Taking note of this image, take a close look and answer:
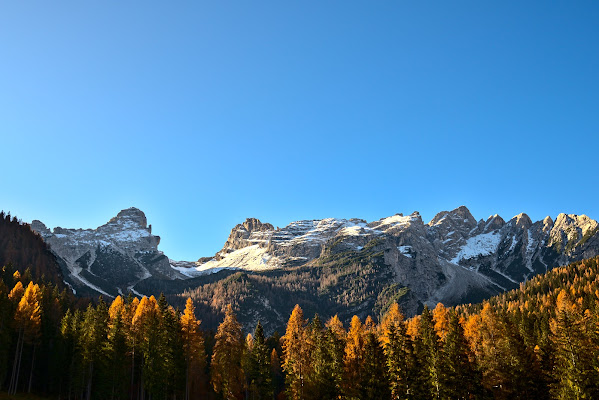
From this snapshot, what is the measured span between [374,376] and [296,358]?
14333 mm

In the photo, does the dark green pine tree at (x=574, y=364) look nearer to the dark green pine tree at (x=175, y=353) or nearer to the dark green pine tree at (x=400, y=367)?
the dark green pine tree at (x=400, y=367)

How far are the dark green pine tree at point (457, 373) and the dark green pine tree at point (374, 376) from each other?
7.74 metres

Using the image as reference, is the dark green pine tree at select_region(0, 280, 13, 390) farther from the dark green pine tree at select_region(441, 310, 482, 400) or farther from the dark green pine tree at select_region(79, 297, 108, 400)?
the dark green pine tree at select_region(441, 310, 482, 400)

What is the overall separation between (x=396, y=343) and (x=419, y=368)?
4329 mm

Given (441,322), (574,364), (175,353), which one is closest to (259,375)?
(175,353)

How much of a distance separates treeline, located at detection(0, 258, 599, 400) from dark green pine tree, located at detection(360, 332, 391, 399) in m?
0.14

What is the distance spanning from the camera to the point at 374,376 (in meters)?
66.4

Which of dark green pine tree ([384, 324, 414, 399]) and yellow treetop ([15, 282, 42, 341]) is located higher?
yellow treetop ([15, 282, 42, 341])

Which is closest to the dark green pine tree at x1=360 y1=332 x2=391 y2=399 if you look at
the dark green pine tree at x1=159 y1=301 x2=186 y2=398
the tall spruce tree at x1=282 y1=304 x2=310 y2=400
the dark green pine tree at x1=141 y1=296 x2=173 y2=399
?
the tall spruce tree at x1=282 y1=304 x2=310 y2=400

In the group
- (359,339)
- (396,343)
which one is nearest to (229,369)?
(359,339)

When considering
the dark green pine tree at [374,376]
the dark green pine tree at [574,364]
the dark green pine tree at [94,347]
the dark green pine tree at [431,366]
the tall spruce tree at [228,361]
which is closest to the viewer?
the dark green pine tree at [574,364]

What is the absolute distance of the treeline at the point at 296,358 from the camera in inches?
2534

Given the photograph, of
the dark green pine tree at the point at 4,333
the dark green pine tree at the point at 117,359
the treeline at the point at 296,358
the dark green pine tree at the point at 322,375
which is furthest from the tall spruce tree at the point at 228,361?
the dark green pine tree at the point at 4,333

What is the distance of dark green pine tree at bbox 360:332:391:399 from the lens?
217 feet
